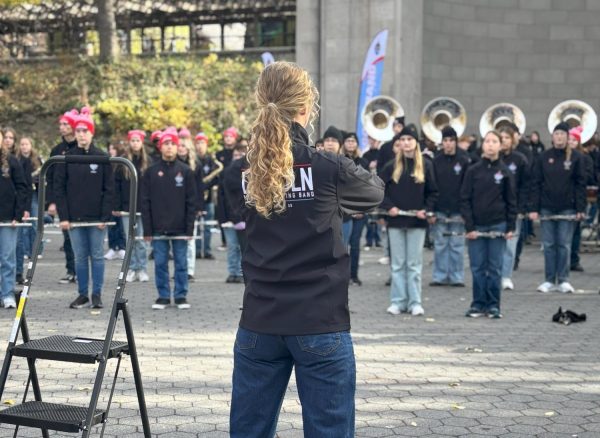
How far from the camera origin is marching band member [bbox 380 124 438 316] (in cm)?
1147

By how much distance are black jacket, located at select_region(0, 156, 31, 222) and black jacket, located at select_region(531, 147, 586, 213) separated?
647 cm

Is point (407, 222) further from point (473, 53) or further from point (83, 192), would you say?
point (473, 53)

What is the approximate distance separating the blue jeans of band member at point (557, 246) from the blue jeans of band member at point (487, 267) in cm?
233

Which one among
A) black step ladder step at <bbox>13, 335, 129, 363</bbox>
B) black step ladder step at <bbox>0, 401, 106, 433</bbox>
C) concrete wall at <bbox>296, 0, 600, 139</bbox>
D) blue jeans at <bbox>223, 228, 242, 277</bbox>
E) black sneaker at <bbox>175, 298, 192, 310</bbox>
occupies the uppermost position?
concrete wall at <bbox>296, 0, 600, 139</bbox>

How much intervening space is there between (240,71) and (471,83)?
8.23 m

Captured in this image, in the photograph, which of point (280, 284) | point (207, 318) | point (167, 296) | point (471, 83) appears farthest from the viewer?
point (471, 83)

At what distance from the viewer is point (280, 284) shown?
422 centimetres

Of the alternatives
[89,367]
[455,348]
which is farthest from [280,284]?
[455,348]

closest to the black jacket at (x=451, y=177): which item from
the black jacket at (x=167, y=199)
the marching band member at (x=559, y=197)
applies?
the marching band member at (x=559, y=197)

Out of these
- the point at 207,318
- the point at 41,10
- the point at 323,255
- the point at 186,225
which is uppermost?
the point at 41,10

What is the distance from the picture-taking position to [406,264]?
38.0 ft

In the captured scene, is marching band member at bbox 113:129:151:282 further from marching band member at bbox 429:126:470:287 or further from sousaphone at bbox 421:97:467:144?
sousaphone at bbox 421:97:467:144

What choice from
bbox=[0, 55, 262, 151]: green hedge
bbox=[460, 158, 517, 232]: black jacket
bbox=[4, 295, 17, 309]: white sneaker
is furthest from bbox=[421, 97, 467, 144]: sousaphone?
bbox=[4, 295, 17, 309]: white sneaker

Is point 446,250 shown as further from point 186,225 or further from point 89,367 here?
point 89,367
